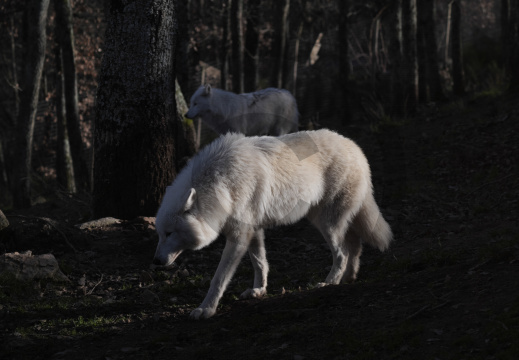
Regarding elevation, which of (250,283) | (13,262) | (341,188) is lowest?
(250,283)

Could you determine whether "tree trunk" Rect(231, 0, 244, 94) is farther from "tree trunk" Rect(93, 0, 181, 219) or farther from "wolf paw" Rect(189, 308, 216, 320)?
"wolf paw" Rect(189, 308, 216, 320)

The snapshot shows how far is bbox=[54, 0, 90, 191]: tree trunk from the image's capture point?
532 inches

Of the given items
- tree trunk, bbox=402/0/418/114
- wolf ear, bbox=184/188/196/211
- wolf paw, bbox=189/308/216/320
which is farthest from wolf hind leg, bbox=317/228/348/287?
tree trunk, bbox=402/0/418/114

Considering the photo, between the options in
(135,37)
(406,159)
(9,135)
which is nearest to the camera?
(135,37)

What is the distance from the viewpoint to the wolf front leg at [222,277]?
5176mm

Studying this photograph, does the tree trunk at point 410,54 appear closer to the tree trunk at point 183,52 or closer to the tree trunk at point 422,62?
the tree trunk at point 422,62

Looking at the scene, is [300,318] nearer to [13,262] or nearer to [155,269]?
[155,269]

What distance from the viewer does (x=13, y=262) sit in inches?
240

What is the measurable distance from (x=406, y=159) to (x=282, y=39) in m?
8.82

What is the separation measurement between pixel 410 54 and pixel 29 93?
28.7ft

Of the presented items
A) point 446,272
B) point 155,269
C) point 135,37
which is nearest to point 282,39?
point 135,37

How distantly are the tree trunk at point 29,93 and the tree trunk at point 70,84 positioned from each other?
659 mm

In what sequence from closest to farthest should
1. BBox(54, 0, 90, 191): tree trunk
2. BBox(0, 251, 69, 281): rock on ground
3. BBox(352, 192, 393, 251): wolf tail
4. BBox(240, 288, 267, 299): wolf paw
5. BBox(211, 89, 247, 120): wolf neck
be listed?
BBox(240, 288, 267, 299): wolf paw < BBox(0, 251, 69, 281): rock on ground < BBox(352, 192, 393, 251): wolf tail < BBox(211, 89, 247, 120): wolf neck < BBox(54, 0, 90, 191): tree trunk

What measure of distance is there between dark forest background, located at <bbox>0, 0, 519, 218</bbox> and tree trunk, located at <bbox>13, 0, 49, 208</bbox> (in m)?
0.02
